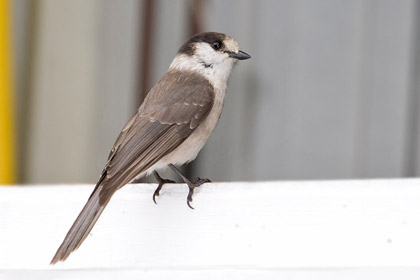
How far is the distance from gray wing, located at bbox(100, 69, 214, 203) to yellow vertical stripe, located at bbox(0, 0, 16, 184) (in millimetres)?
1350

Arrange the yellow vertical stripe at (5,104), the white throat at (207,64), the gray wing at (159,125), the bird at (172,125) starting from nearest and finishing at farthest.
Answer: the bird at (172,125) < the gray wing at (159,125) < the white throat at (207,64) < the yellow vertical stripe at (5,104)

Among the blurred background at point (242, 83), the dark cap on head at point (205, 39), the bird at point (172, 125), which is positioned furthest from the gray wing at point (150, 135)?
the blurred background at point (242, 83)

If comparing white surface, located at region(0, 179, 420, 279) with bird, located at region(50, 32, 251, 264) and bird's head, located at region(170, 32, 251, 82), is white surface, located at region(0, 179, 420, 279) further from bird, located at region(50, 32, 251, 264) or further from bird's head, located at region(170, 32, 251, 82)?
bird's head, located at region(170, 32, 251, 82)

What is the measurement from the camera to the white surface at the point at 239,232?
7.70 ft

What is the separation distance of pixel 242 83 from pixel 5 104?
50.2 inches

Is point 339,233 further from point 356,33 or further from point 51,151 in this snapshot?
point 51,151

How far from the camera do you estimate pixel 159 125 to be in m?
3.10

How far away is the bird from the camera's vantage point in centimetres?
250

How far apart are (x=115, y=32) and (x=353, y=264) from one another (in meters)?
2.86

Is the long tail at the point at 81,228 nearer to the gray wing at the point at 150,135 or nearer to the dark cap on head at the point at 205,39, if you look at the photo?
the gray wing at the point at 150,135


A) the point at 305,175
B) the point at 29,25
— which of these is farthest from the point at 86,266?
the point at 29,25

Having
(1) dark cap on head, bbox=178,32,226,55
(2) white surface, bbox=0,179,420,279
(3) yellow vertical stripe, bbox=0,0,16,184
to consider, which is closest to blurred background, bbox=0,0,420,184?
(3) yellow vertical stripe, bbox=0,0,16,184

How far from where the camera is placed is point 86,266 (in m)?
2.44

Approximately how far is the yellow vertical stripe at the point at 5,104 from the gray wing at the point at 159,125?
1.35 m
